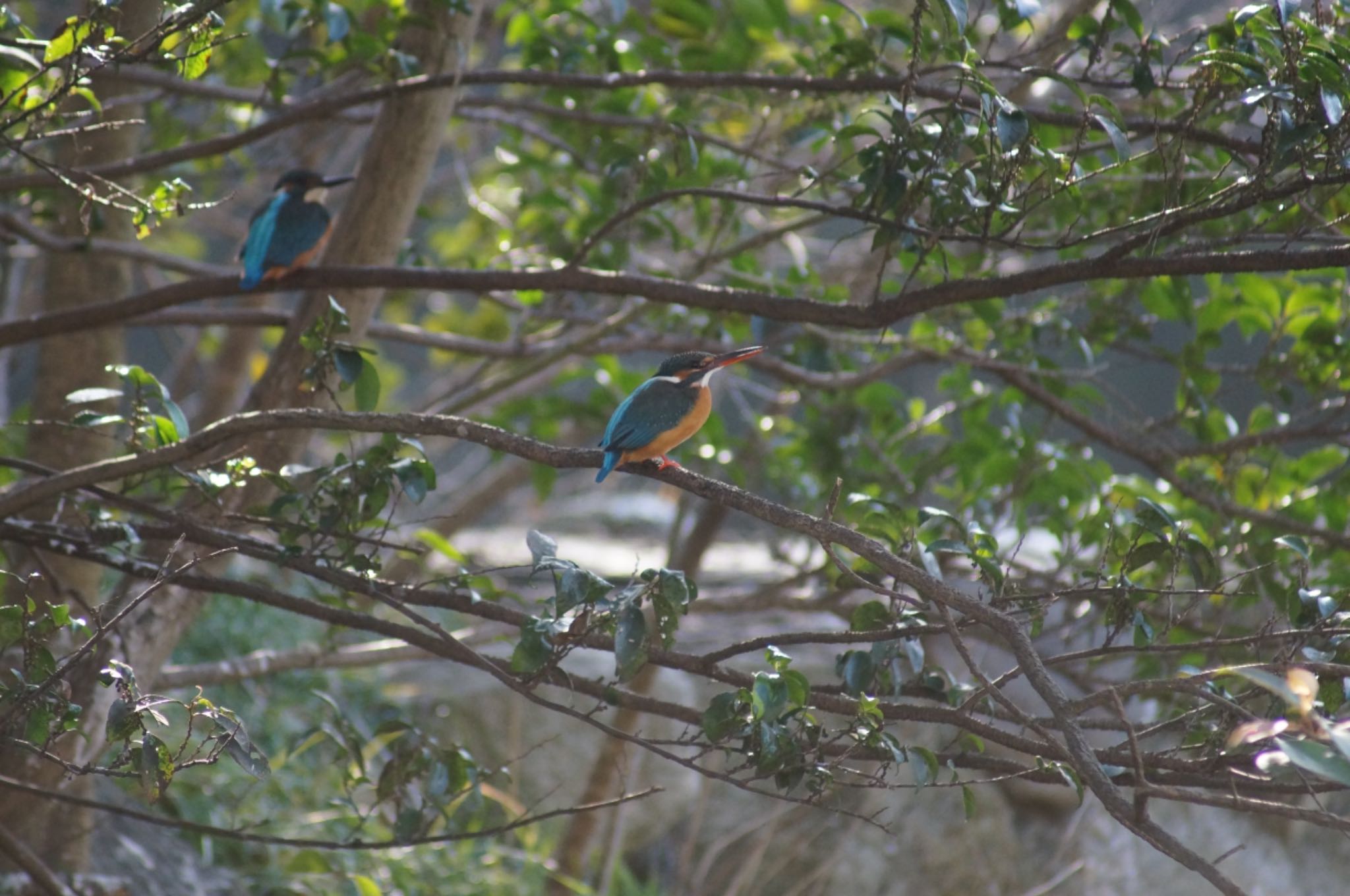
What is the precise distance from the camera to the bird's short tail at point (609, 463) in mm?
1986

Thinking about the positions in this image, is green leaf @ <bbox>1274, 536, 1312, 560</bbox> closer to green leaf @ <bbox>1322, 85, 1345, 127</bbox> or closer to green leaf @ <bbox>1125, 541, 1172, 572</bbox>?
green leaf @ <bbox>1125, 541, 1172, 572</bbox>

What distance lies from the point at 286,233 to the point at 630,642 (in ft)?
6.52

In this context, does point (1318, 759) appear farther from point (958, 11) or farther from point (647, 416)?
point (647, 416)

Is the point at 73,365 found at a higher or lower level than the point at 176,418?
higher

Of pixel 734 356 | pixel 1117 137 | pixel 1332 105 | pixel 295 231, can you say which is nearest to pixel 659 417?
pixel 734 356

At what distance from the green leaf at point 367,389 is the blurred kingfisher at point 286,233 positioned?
919 millimetres

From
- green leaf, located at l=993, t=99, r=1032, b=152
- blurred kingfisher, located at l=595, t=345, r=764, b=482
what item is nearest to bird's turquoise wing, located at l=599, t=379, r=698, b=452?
blurred kingfisher, located at l=595, t=345, r=764, b=482

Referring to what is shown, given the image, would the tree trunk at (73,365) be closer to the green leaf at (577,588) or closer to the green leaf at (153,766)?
the green leaf at (153,766)

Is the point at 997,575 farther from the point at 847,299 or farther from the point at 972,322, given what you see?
the point at 972,322

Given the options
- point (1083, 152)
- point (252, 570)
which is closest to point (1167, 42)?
point (1083, 152)

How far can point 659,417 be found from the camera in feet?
7.32

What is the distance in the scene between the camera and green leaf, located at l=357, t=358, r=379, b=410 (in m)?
2.08

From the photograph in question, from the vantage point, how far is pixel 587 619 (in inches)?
70.4

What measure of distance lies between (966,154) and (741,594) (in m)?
1.46
